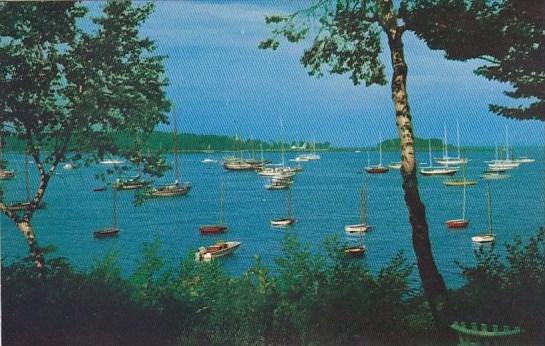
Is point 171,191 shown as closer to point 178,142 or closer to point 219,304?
point 178,142

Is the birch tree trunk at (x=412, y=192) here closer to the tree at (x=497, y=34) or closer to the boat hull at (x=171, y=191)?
the tree at (x=497, y=34)

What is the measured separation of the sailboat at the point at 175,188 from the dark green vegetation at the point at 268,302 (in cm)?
75

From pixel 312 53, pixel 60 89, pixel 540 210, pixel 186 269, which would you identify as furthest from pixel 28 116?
pixel 540 210

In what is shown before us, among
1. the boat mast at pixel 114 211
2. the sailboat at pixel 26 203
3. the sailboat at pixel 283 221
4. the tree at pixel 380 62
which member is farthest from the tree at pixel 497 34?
the sailboat at pixel 26 203

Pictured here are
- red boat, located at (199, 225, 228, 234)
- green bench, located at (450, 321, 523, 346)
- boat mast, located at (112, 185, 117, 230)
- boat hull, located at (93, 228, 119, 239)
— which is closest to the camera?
green bench, located at (450, 321, 523, 346)

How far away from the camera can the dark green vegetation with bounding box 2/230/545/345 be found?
139 inches

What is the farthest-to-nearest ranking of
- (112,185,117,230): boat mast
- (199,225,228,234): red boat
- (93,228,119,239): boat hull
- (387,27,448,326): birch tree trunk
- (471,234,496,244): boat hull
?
1. (199,225,228,234): red boat
2. (112,185,117,230): boat mast
3. (93,228,119,239): boat hull
4. (471,234,496,244): boat hull
5. (387,27,448,326): birch tree trunk

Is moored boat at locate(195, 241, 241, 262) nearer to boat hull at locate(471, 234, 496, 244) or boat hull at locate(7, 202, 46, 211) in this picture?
boat hull at locate(7, 202, 46, 211)

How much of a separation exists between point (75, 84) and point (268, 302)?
1.97 meters

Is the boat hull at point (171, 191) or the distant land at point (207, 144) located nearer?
the distant land at point (207, 144)

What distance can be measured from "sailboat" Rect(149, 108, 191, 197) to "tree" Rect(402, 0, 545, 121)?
1708 mm

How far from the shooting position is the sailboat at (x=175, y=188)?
4.18 meters

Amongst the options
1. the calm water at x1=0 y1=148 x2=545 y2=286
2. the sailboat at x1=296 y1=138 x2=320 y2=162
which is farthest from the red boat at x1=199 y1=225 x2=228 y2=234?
the sailboat at x1=296 y1=138 x2=320 y2=162

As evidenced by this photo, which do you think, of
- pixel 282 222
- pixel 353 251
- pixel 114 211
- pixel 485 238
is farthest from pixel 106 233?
pixel 485 238
